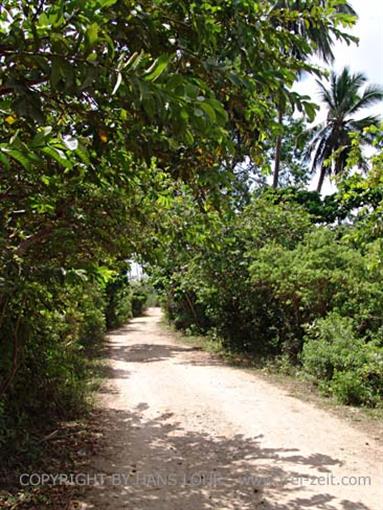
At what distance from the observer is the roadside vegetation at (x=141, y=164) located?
2.10 meters

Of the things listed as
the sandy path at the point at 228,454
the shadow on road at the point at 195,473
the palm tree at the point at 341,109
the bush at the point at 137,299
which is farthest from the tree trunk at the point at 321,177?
the shadow on road at the point at 195,473

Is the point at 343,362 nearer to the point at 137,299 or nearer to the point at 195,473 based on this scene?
the point at 195,473

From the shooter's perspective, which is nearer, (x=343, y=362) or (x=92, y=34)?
(x=92, y=34)

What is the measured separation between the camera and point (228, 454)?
5.49m

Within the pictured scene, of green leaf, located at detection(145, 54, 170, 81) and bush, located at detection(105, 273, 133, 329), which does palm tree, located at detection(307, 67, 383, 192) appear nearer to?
bush, located at detection(105, 273, 133, 329)

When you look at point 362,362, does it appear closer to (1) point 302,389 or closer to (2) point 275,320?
(1) point 302,389

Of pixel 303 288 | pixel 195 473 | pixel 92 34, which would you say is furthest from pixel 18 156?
pixel 303 288

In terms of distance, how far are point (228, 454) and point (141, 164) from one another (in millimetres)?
3456

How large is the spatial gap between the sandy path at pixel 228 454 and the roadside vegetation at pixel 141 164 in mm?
1024

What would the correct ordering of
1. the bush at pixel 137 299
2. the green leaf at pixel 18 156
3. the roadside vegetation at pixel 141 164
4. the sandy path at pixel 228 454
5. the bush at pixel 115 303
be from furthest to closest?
the bush at pixel 137 299 → the bush at pixel 115 303 → the sandy path at pixel 228 454 → the roadside vegetation at pixel 141 164 → the green leaf at pixel 18 156

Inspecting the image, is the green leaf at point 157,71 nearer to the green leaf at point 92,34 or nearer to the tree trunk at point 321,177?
the green leaf at point 92,34

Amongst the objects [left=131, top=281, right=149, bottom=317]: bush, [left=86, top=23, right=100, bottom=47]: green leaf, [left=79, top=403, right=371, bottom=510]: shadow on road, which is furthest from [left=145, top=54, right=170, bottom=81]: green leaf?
[left=131, top=281, right=149, bottom=317]: bush

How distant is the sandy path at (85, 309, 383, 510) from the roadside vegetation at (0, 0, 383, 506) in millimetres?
1024

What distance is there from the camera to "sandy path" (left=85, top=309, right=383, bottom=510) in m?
4.28
